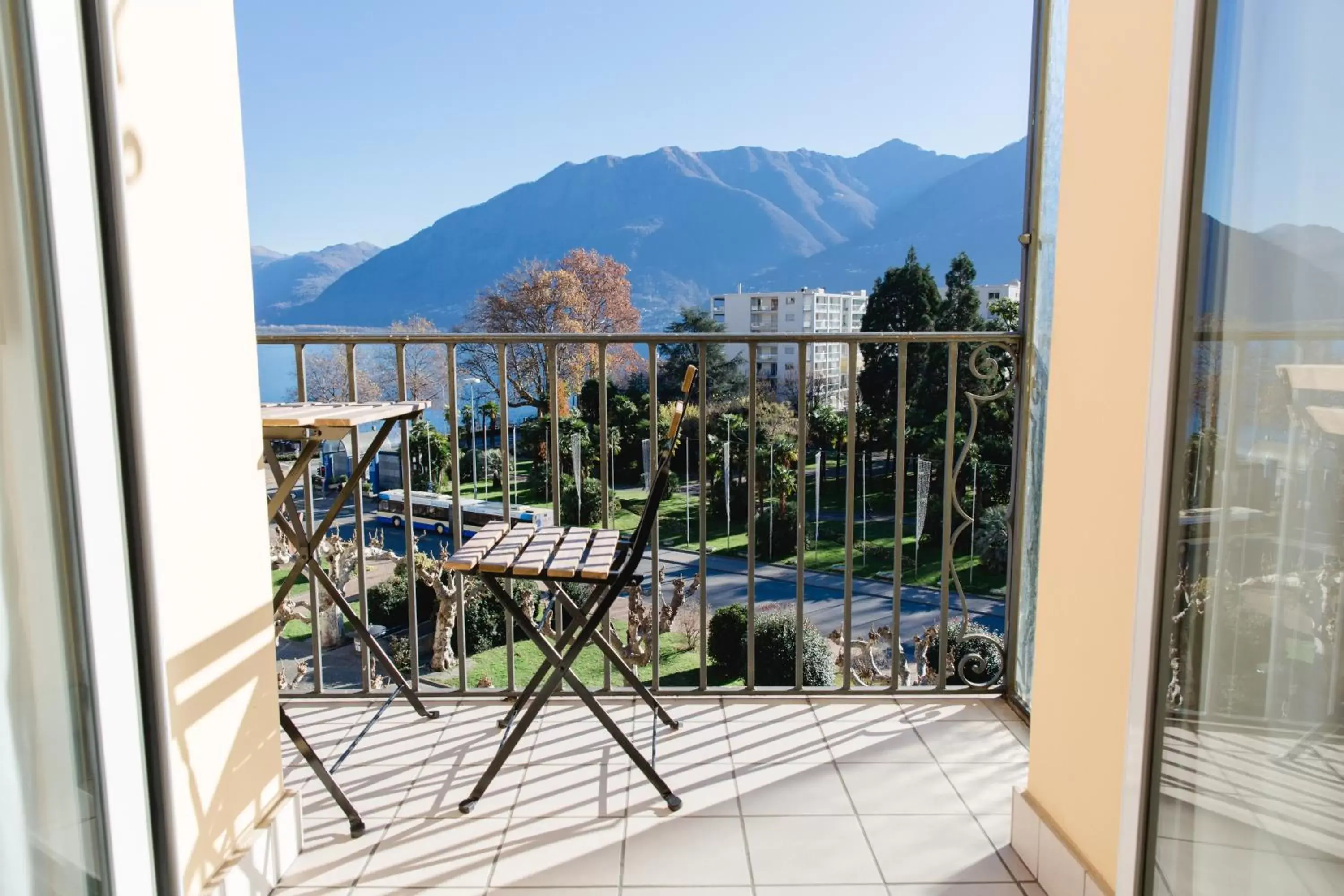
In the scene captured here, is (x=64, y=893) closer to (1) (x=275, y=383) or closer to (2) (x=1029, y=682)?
(1) (x=275, y=383)

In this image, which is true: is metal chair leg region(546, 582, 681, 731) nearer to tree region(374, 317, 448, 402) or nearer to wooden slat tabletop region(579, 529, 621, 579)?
wooden slat tabletop region(579, 529, 621, 579)

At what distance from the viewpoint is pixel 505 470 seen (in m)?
2.68

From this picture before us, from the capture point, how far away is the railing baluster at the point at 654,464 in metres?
2.54

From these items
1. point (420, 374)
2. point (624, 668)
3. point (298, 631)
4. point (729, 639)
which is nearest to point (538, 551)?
point (624, 668)

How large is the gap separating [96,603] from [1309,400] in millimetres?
1625

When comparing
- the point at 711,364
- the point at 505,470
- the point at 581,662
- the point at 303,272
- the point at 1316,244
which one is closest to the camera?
the point at 1316,244

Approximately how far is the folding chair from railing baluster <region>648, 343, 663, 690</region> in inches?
12.2

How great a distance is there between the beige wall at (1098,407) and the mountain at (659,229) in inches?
346

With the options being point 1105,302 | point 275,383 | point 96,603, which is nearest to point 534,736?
point 275,383

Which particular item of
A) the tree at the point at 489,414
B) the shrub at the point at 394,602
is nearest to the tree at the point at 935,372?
the tree at the point at 489,414

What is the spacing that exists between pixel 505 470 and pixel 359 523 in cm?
48

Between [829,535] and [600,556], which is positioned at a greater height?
[600,556]

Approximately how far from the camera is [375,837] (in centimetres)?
199

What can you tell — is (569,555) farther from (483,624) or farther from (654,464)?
(483,624)
